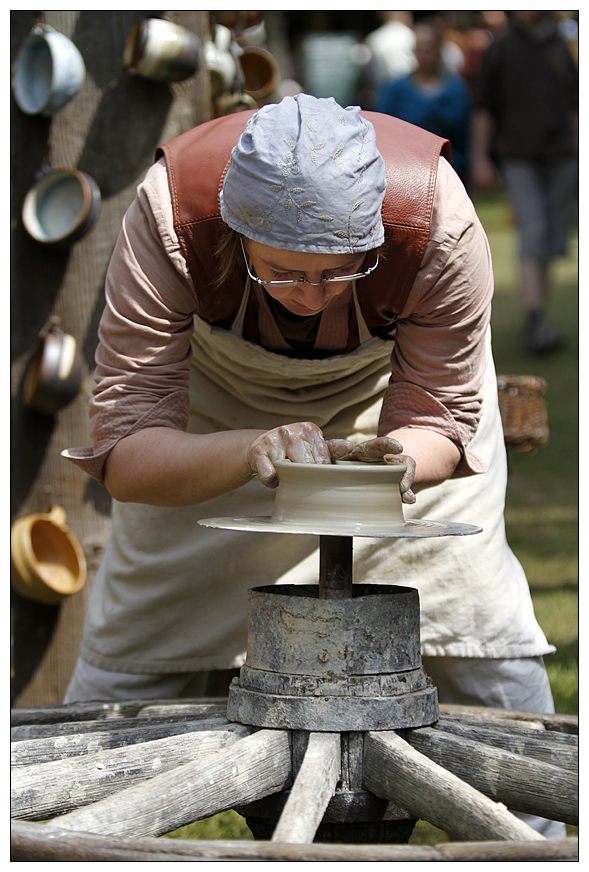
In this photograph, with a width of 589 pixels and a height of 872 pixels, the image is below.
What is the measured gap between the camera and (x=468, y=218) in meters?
2.18

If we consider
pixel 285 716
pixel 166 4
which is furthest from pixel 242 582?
pixel 166 4

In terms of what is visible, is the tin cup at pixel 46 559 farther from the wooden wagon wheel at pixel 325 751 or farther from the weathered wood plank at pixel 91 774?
the weathered wood plank at pixel 91 774

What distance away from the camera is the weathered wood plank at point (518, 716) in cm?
232

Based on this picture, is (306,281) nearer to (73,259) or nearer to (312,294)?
(312,294)

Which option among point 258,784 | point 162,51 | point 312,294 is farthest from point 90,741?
point 162,51

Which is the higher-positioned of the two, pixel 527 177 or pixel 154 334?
pixel 527 177

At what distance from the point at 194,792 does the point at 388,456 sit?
2.33ft

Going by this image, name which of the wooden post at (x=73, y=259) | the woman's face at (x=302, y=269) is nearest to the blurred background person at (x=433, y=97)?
the wooden post at (x=73, y=259)

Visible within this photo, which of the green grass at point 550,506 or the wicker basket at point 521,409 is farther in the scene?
the wicker basket at point 521,409

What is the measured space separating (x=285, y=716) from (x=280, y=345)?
0.87 m

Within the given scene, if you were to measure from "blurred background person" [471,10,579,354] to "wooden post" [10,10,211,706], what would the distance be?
14.4ft

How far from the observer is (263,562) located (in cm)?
267

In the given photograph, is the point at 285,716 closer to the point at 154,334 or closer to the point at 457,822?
the point at 457,822

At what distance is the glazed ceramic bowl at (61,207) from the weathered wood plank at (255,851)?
7.75ft
